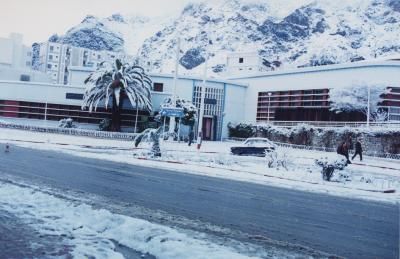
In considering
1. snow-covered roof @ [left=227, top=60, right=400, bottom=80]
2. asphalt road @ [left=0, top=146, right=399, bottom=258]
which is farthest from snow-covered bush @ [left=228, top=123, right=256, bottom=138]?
asphalt road @ [left=0, top=146, right=399, bottom=258]

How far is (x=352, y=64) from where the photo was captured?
48719 mm

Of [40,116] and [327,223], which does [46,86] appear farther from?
[327,223]

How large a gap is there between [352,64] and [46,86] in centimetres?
3311

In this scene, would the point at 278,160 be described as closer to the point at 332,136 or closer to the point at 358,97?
the point at 332,136

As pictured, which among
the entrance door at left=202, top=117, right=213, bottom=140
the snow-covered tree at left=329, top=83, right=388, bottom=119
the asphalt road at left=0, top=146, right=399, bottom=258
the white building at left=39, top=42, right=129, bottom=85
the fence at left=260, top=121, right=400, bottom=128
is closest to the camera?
the asphalt road at left=0, top=146, right=399, bottom=258

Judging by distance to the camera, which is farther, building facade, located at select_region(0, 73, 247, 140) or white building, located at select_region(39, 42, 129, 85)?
white building, located at select_region(39, 42, 129, 85)

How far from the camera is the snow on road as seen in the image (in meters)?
6.45

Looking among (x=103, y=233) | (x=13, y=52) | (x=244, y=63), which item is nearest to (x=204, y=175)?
(x=103, y=233)

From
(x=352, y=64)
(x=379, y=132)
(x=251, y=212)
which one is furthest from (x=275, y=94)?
(x=251, y=212)

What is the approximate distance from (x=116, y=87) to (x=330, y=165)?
101ft

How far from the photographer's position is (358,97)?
152 feet

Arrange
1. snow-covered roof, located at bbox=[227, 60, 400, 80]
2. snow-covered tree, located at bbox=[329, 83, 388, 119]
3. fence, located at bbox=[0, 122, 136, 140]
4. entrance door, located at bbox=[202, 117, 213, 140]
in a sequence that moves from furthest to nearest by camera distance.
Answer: entrance door, located at bbox=[202, 117, 213, 140]
snow-covered roof, located at bbox=[227, 60, 400, 80]
snow-covered tree, located at bbox=[329, 83, 388, 119]
fence, located at bbox=[0, 122, 136, 140]

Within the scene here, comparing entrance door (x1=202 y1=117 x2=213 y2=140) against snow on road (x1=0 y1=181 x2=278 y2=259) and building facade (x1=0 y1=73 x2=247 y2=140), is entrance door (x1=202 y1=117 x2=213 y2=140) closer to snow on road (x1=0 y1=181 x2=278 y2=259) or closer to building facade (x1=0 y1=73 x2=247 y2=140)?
building facade (x1=0 y1=73 x2=247 y2=140)

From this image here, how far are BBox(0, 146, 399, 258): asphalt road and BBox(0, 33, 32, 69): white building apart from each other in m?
89.6
